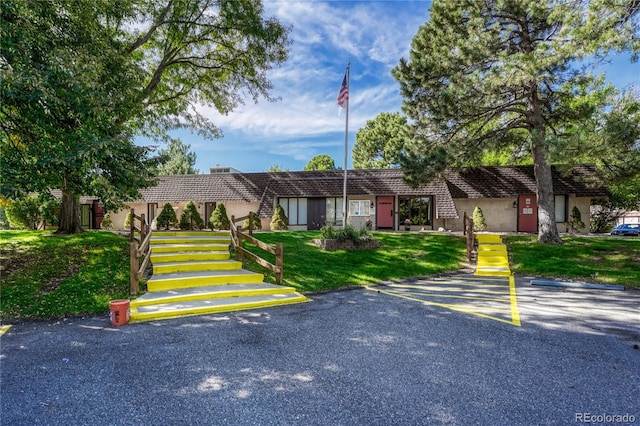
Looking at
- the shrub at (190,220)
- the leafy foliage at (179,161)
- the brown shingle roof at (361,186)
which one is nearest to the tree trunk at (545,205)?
the brown shingle roof at (361,186)

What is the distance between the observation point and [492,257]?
43.3ft

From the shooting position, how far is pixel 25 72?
543 cm

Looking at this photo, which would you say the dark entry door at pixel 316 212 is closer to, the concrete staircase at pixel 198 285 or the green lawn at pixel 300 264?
the green lawn at pixel 300 264

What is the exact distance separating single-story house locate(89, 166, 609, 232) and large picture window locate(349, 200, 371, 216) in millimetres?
66

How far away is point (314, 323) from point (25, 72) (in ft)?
21.6

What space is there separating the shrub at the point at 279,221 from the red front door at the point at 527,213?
48.8 ft

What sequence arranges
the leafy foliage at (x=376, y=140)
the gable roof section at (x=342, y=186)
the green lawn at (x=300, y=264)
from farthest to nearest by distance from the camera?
the leafy foliage at (x=376, y=140)
the gable roof section at (x=342, y=186)
the green lawn at (x=300, y=264)

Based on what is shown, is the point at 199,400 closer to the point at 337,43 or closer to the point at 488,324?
the point at 488,324

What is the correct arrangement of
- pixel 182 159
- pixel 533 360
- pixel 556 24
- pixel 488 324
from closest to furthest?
pixel 533 360 → pixel 488 324 → pixel 556 24 → pixel 182 159

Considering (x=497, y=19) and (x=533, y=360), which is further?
(x=497, y=19)

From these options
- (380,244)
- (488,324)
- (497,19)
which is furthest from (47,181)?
(497,19)

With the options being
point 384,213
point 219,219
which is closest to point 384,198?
point 384,213

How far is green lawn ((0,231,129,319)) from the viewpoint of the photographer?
21.5 ft

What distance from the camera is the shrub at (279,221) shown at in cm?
2045
